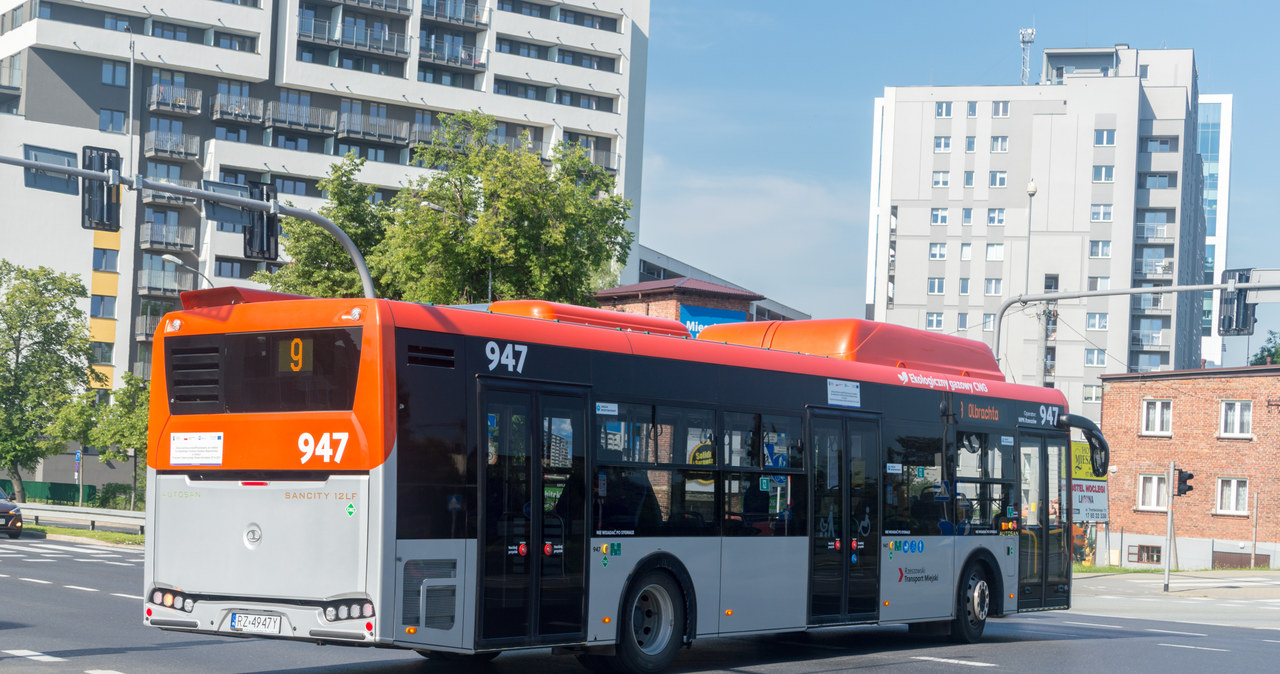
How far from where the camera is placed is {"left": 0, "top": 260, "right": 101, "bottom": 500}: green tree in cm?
6588

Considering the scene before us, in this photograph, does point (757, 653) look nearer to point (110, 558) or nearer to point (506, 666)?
point (506, 666)

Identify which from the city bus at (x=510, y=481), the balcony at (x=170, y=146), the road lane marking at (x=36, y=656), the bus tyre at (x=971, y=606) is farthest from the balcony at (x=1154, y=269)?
the road lane marking at (x=36, y=656)

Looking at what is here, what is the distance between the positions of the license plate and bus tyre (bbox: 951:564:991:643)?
899 cm

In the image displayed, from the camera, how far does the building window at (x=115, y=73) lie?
2972 inches

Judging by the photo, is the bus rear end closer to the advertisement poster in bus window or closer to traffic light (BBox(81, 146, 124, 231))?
traffic light (BBox(81, 146, 124, 231))

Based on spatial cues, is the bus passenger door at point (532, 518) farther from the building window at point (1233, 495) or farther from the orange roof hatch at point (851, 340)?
the building window at point (1233, 495)

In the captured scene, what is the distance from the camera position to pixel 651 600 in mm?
12383

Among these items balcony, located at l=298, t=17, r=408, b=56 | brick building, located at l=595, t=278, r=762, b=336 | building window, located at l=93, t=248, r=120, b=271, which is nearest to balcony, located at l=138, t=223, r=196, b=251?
building window, located at l=93, t=248, r=120, b=271

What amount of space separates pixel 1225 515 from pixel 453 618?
5132 cm

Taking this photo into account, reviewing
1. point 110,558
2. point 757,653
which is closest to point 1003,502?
point 757,653

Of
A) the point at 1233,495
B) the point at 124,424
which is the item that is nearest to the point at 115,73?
the point at 124,424

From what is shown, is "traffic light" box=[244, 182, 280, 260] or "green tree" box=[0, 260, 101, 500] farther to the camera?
"green tree" box=[0, 260, 101, 500]

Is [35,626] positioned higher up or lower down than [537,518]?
lower down

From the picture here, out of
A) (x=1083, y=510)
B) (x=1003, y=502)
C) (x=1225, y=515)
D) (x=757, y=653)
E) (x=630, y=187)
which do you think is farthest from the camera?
(x=630, y=187)
